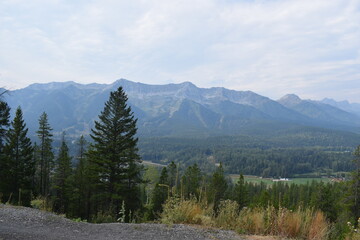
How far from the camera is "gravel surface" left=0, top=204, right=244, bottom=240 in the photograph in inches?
201

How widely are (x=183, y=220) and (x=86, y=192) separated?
24.5 meters

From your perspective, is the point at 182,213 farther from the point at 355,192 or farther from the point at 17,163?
the point at 355,192

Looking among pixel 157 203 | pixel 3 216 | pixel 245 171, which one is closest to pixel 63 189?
pixel 157 203

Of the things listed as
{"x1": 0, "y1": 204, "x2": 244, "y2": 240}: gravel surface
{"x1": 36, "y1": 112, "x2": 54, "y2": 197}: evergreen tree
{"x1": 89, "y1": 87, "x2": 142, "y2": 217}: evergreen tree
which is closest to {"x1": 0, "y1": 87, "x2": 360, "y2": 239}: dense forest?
{"x1": 89, "y1": 87, "x2": 142, "y2": 217}: evergreen tree

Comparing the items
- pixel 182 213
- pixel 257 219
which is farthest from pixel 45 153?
pixel 257 219

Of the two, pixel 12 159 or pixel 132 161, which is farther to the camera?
pixel 12 159

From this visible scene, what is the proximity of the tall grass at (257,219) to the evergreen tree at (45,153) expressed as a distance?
27.0m

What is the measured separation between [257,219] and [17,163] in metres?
25.7

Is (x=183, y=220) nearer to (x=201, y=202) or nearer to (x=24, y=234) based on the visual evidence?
(x=201, y=202)

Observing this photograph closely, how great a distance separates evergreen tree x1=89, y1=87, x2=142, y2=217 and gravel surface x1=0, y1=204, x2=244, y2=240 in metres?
13.9

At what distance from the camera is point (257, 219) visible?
19.9ft

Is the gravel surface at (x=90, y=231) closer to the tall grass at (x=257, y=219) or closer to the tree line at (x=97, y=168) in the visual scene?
the tall grass at (x=257, y=219)

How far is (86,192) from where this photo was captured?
92.1 feet

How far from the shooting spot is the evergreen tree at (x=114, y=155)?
20.4 metres
